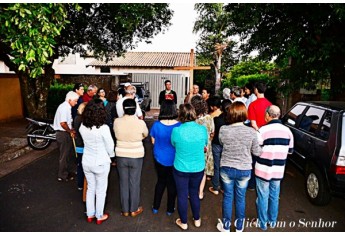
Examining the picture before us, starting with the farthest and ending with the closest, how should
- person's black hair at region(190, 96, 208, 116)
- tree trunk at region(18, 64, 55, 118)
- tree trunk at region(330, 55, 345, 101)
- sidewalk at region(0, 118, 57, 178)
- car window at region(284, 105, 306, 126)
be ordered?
tree trunk at region(18, 64, 55, 118) → tree trunk at region(330, 55, 345, 101) → sidewalk at region(0, 118, 57, 178) → car window at region(284, 105, 306, 126) → person's black hair at region(190, 96, 208, 116)

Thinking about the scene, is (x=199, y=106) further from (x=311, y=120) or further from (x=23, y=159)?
(x=23, y=159)

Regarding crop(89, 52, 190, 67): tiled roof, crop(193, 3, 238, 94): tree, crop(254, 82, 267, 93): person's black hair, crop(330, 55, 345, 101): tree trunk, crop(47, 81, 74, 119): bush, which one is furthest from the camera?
crop(193, 3, 238, 94): tree

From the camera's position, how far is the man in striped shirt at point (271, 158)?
340 centimetres

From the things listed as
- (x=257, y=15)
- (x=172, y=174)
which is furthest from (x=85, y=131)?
(x=257, y=15)

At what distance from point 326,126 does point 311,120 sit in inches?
27.3

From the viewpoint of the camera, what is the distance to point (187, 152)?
3.36m

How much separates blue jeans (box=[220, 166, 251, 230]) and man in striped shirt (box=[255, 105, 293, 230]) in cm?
27

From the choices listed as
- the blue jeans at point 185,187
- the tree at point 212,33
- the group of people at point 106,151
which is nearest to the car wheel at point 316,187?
the blue jeans at point 185,187

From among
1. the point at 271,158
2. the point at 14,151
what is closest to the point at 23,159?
the point at 14,151

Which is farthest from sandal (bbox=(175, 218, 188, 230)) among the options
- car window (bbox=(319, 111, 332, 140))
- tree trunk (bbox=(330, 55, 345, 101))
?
tree trunk (bbox=(330, 55, 345, 101))

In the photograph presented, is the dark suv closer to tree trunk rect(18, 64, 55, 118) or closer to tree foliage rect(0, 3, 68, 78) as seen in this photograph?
tree foliage rect(0, 3, 68, 78)

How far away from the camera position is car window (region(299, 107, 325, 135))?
15.2 ft

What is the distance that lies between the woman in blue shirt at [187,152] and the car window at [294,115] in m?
3.20
